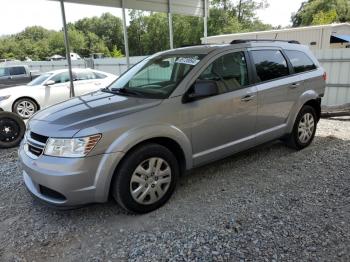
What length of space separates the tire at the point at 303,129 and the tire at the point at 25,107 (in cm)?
750

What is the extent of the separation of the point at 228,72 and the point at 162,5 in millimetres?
6811

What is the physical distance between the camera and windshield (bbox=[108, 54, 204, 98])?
3.63m

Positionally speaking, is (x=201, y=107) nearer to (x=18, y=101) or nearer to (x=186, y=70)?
(x=186, y=70)

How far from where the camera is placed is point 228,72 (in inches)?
154

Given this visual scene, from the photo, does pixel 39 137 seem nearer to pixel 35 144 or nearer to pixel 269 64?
pixel 35 144

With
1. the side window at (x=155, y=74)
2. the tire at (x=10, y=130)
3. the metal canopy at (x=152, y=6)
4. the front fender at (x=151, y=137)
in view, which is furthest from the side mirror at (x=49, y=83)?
the front fender at (x=151, y=137)

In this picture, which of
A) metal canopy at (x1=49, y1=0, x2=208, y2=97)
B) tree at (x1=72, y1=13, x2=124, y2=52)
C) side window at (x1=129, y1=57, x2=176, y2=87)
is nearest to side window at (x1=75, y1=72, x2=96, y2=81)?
metal canopy at (x1=49, y1=0, x2=208, y2=97)

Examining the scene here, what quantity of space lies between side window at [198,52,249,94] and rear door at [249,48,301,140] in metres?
0.21

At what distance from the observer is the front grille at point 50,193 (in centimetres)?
298

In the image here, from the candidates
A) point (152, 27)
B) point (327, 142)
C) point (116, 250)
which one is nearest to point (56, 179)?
point (116, 250)

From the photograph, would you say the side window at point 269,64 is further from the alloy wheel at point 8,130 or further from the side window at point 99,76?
the side window at point 99,76

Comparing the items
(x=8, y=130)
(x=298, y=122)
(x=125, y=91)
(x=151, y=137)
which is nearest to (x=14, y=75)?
(x=8, y=130)

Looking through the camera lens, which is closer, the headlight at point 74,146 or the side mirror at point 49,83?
the headlight at point 74,146

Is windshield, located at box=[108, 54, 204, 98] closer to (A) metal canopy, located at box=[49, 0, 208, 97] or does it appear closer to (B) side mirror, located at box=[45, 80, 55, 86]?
(A) metal canopy, located at box=[49, 0, 208, 97]
